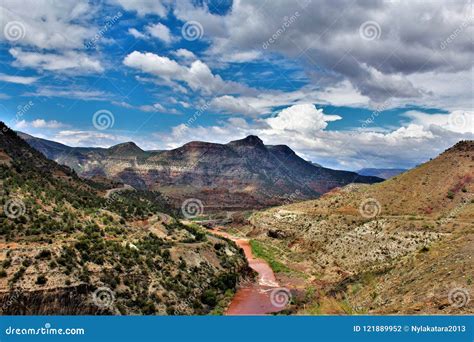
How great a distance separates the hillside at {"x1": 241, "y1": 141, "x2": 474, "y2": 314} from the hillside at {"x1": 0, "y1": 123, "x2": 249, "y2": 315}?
11.0 metres

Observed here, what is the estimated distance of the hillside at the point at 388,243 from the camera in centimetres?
2805

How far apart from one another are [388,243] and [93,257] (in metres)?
36.9

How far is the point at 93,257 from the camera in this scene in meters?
36.2

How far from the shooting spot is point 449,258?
32688mm

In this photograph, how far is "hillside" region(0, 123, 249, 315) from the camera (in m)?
30.3

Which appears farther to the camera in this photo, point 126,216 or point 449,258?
point 126,216

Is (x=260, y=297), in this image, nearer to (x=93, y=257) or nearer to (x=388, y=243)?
(x=388, y=243)

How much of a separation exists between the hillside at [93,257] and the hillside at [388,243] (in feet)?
36.0

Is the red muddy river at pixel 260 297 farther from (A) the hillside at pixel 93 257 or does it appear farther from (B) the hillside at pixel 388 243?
(B) the hillside at pixel 388 243

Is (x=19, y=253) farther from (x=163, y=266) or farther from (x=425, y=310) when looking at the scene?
(x=425, y=310)

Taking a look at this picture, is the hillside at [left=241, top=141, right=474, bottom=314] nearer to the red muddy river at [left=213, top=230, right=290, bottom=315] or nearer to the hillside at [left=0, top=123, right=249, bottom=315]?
the red muddy river at [left=213, top=230, right=290, bottom=315]

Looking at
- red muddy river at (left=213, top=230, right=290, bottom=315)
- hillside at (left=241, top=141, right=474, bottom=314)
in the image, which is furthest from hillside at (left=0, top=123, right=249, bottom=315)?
hillside at (left=241, top=141, right=474, bottom=314)
